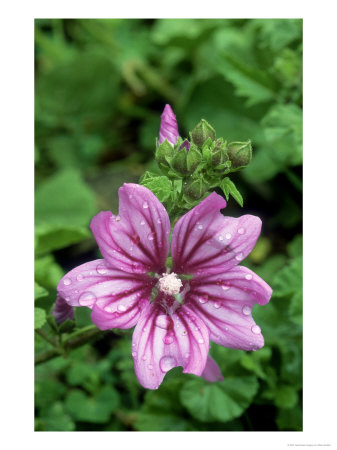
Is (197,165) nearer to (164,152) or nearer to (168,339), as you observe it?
(164,152)

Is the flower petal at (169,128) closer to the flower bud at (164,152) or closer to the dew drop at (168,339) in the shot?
the flower bud at (164,152)

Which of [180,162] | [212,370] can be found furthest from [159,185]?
[212,370]

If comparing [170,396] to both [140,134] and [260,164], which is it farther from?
[140,134]

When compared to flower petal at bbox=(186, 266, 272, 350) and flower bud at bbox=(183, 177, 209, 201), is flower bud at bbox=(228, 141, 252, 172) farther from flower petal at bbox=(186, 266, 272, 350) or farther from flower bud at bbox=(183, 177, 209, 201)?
flower petal at bbox=(186, 266, 272, 350)

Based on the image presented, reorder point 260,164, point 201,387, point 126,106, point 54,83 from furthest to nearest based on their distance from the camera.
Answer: point 126,106
point 54,83
point 260,164
point 201,387

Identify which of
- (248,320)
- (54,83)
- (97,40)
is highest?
(97,40)

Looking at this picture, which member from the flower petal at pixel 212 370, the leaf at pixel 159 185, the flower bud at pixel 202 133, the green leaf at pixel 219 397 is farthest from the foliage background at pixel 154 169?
the flower bud at pixel 202 133
